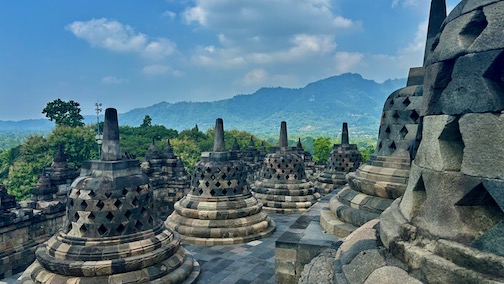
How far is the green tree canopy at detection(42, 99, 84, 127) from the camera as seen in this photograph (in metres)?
49.0

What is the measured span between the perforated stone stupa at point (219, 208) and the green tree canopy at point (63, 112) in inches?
1744

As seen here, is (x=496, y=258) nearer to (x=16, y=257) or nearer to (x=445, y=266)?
(x=445, y=266)

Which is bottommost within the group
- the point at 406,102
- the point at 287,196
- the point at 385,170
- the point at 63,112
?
the point at 287,196

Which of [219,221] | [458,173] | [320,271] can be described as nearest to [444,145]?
[458,173]

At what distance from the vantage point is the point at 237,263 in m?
9.14

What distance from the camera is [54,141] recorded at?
4019cm

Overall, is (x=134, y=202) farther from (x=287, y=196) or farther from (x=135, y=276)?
(x=287, y=196)

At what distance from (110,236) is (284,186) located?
10169 millimetres

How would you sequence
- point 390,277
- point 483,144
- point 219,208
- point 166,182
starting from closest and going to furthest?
point 483,144
point 390,277
point 219,208
point 166,182

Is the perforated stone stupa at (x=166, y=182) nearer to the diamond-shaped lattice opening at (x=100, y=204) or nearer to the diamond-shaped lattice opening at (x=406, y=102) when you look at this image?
the diamond-shaped lattice opening at (x=100, y=204)

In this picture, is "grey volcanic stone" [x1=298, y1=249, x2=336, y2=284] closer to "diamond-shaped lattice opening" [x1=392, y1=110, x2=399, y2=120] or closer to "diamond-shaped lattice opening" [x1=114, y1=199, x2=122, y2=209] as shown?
"diamond-shaped lattice opening" [x1=392, y1=110, x2=399, y2=120]

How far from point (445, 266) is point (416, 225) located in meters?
0.49

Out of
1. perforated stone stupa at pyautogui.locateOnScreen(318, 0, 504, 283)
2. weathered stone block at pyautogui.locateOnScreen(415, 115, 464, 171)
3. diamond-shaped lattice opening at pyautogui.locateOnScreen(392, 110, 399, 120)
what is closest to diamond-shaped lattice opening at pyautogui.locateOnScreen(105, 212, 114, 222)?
perforated stone stupa at pyautogui.locateOnScreen(318, 0, 504, 283)

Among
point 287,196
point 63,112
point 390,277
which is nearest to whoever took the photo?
point 390,277
